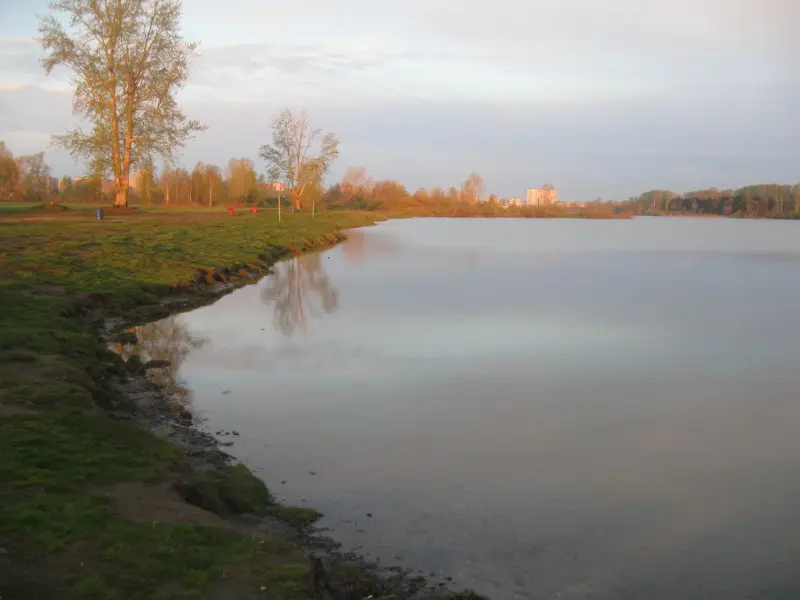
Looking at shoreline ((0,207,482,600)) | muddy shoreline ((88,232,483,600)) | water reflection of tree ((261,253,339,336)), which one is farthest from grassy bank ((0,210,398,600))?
water reflection of tree ((261,253,339,336))

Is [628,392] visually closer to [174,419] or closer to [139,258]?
[174,419]

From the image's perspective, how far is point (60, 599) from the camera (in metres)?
3.69

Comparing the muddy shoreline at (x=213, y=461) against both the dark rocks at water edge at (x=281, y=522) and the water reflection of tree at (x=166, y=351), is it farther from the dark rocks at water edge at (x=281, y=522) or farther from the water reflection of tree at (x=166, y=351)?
the water reflection of tree at (x=166, y=351)

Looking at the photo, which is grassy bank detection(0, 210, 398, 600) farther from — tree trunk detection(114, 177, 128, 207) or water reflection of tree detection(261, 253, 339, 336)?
tree trunk detection(114, 177, 128, 207)

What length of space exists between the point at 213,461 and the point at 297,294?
47.1 ft

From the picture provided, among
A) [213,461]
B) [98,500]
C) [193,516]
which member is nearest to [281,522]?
[193,516]

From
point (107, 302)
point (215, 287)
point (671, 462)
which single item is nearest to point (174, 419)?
point (671, 462)

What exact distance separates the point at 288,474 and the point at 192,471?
99 centimetres

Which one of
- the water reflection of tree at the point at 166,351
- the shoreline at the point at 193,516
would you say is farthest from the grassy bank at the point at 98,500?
the water reflection of tree at the point at 166,351

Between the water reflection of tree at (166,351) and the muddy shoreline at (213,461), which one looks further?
the water reflection of tree at (166,351)

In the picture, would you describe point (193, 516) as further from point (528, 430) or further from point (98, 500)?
point (528, 430)

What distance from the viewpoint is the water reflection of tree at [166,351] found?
32.1 ft

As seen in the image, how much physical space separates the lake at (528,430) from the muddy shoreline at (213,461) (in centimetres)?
22

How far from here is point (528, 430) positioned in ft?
27.5
